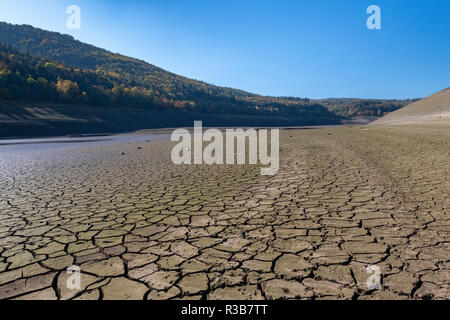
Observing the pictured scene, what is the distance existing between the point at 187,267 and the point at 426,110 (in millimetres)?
37377

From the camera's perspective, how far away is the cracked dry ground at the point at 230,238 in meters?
2.17

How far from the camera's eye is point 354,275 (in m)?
2.27

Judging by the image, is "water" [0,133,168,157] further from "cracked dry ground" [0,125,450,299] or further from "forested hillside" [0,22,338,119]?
"forested hillside" [0,22,338,119]

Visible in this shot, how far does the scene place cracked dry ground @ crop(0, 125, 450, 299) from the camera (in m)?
2.17

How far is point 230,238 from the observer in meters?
3.11

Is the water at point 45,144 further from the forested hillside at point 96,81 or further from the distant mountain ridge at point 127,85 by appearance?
the distant mountain ridge at point 127,85

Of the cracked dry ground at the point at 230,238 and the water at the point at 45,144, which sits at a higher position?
the water at the point at 45,144

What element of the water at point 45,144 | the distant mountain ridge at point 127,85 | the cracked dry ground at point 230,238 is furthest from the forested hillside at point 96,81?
the cracked dry ground at point 230,238

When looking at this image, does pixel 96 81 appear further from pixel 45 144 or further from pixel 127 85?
pixel 45 144

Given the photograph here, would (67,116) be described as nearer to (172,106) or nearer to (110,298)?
(172,106)

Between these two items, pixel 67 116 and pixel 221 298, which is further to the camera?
pixel 67 116

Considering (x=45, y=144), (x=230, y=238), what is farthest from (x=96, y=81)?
(x=230, y=238)

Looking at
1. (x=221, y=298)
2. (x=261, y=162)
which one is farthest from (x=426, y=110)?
(x=221, y=298)
